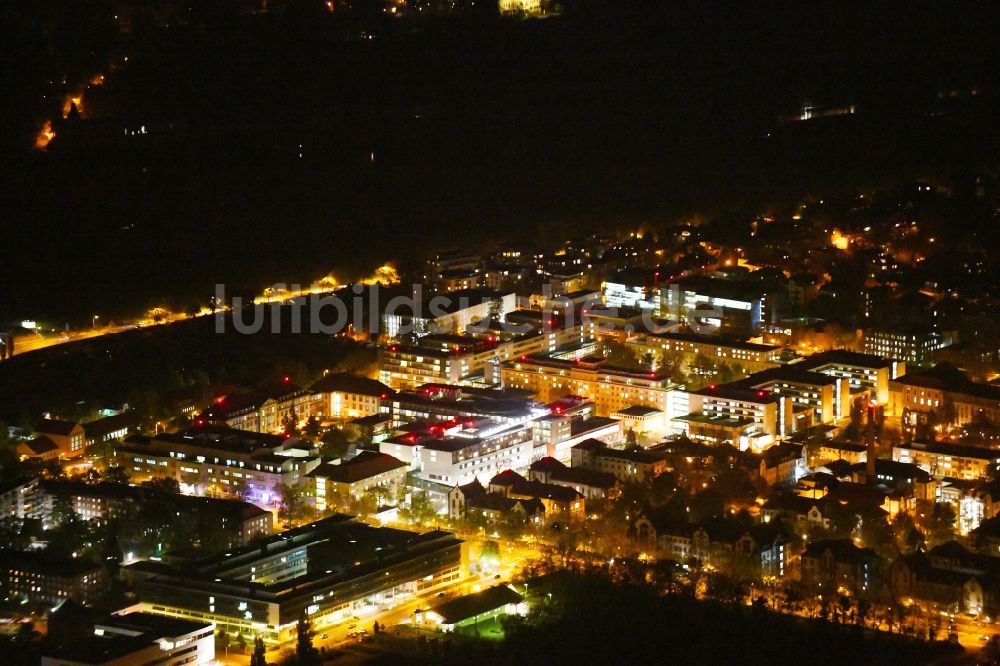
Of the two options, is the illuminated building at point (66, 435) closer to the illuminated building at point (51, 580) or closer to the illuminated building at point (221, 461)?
the illuminated building at point (221, 461)

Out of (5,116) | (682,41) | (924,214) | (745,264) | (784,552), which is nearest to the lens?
(784,552)

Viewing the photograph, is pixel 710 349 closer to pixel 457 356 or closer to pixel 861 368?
pixel 861 368

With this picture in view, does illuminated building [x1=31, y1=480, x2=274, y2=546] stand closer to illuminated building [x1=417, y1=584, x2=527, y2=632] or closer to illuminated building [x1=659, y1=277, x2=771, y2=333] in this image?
illuminated building [x1=417, y1=584, x2=527, y2=632]

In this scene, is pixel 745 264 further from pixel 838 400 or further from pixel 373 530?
pixel 373 530

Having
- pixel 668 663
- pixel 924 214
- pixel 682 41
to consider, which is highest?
pixel 682 41

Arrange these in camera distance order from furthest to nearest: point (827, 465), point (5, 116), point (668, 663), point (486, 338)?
1. point (5, 116)
2. point (486, 338)
3. point (827, 465)
4. point (668, 663)

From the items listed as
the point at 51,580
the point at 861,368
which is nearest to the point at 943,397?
the point at 861,368

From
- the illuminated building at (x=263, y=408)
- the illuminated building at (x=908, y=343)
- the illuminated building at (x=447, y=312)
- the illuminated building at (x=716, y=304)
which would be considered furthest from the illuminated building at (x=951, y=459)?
the illuminated building at (x=447, y=312)

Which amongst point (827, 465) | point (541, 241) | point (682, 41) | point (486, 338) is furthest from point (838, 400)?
point (682, 41)
